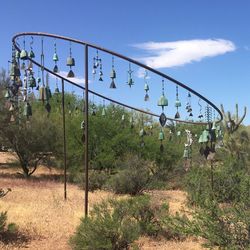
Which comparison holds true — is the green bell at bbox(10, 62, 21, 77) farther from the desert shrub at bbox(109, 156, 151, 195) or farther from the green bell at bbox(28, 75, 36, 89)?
the desert shrub at bbox(109, 156, 151, 195)

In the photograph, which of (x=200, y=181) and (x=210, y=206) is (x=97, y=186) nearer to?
(x=200, y=181)

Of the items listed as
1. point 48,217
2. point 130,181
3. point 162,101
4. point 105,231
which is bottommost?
point 48,217

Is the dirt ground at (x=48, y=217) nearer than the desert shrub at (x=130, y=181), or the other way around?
the dirt ground at (x=48, y=217)

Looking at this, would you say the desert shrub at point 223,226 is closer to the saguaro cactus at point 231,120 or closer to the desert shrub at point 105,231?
the desert shrub at point 105,231

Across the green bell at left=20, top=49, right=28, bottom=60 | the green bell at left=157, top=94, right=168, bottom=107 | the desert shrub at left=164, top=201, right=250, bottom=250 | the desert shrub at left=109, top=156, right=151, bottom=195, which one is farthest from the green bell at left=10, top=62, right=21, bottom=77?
the desert shrub at left=109, top=156, right=151, bottom=195

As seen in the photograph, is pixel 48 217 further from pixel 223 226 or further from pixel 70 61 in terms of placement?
pixel 223 226

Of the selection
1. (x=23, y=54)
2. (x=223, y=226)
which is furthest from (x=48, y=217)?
(x=223, y=226)

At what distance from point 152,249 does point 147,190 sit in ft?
40.3

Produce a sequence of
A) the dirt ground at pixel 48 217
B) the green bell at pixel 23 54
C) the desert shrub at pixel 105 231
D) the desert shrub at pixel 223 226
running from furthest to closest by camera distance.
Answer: the dirt ground at pixel 48 217 < the green bell at pixel 23 54 < the desert shrub at pixel 105 231 < the desert shrub at pixel 223 226

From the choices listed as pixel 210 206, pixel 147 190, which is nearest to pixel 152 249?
pixel 210 206

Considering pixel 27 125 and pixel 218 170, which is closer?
pixel 218 170

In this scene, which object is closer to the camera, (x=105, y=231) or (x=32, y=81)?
(x=105, y=231)

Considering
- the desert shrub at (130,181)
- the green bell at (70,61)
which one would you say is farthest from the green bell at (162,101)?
the desert shrub at (130,181)

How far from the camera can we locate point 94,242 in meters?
9.34
